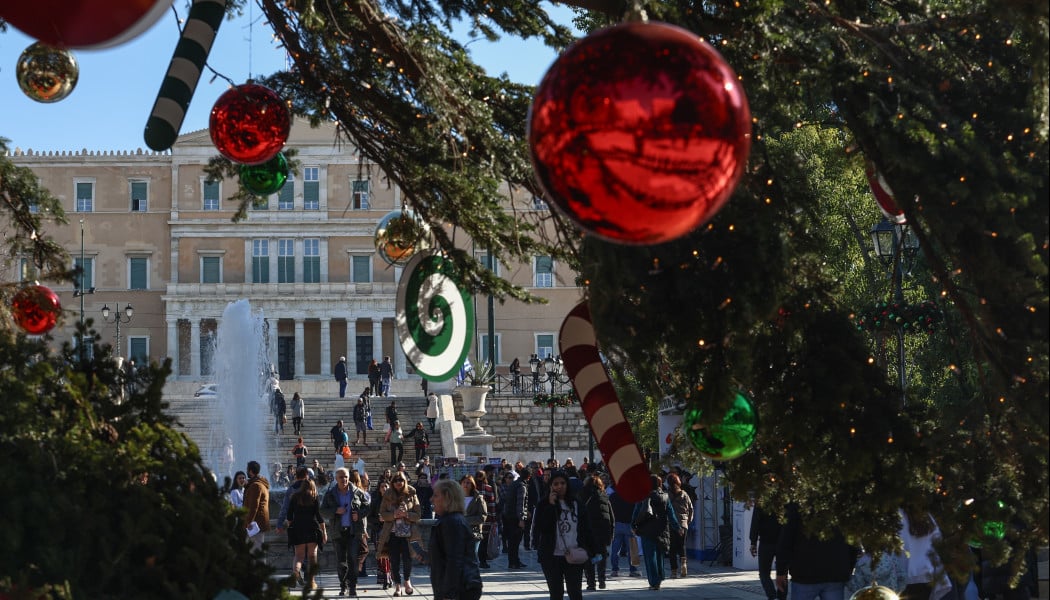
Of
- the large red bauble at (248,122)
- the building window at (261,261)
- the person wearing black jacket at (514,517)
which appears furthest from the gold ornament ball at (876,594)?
the building window at (261,261)

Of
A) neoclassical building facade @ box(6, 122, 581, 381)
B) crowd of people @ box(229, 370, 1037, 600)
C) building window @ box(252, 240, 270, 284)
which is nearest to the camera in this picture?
crowd of people @ box(229, 370, 1037, 600)

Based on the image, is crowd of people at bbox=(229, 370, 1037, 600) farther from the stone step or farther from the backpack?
the backpack

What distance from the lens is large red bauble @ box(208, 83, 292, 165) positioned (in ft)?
17.4

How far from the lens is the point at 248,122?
5305mm

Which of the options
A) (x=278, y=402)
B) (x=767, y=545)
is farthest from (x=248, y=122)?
(x=278, y=402)

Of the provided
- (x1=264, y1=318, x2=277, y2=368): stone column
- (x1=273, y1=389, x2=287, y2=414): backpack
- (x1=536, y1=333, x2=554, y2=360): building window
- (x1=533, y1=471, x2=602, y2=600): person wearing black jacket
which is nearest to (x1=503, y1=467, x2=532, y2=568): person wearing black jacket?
(x1=533, y1=471, x2=602, y2=600): person wearing black jacket

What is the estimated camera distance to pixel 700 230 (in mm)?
3984

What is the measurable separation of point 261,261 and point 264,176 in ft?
169

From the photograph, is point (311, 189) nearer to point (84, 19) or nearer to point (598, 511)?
point (598, 511)

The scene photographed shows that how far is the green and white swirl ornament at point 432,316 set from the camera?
5.54 metres

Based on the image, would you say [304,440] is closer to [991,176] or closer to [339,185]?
[339,185]

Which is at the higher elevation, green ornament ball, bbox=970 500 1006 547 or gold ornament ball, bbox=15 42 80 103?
gold ornament ball, bbox=15 42 80 103

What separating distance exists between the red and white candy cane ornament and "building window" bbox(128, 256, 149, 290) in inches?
2078

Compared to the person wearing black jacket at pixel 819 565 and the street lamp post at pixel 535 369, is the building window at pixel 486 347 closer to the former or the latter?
the street lamp post at pixel 535 369
